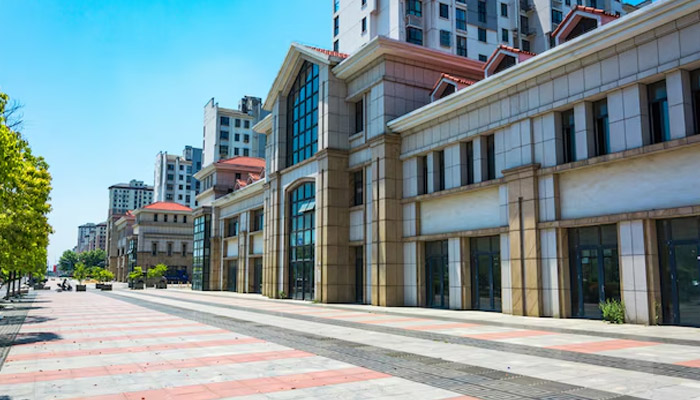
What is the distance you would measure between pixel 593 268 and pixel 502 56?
10971 mm

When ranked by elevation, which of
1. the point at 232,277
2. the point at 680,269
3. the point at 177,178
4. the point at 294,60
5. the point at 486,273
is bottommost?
the point at 232,277

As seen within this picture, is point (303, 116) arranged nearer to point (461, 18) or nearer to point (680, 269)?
point (680, 269)

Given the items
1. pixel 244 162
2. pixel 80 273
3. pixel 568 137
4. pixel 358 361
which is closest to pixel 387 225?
pixel 568 137

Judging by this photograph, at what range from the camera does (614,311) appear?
18.7 m

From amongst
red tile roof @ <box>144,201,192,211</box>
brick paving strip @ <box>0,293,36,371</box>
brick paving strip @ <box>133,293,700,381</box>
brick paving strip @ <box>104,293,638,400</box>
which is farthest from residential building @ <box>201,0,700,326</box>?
red tile roof @ <box>144,201,192,211</box>

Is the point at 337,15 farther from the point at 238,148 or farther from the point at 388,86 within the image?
the point at 238,148

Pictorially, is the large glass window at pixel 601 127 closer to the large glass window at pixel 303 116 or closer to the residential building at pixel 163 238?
the large glass window at pixel 303 116

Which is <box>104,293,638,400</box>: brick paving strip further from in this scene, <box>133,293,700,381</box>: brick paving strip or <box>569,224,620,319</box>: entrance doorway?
<box>569,224,620,319</box>: entrance doorway

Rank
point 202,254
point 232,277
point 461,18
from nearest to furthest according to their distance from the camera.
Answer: point 232,277, point 202,254, point 461,18

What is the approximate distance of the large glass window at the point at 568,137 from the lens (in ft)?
70.5

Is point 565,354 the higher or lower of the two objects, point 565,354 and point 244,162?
the lower

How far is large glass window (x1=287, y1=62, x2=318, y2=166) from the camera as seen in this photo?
37250mm

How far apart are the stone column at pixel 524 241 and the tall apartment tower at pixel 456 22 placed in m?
40.1

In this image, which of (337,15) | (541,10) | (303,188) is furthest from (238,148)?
(303,188)
